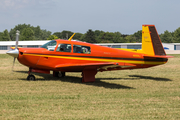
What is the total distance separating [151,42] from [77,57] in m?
4.45

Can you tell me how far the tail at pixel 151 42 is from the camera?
12.9 meters

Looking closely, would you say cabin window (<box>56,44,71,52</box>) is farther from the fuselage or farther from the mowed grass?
the mowed grass

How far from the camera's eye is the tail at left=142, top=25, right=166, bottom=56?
1287cm

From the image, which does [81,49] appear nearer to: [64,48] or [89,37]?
[64,48]

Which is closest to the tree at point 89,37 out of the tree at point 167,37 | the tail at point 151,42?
the tree at point 167,37

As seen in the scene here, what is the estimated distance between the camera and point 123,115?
5.99 metres

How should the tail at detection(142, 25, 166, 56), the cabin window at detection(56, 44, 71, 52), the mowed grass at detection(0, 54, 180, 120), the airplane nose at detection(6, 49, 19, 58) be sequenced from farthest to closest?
the tail at detection(142, 25, 166, 56), the cabin window at detection(56, 44, 71, 52), the airplane nose at detection(6, 49, 19, 58), the mowed grass at detection(0, 54, 180, 120)

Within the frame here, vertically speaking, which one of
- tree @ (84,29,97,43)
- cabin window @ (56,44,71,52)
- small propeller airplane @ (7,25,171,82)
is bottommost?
small propeller airplane @ (7,25,171,82)

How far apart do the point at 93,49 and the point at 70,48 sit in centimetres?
127

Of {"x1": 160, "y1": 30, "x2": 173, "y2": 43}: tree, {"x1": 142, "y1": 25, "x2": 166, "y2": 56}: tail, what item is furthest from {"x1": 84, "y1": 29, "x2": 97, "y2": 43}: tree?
{"x1": 142, "y1": 25, "x2": 166, "y2": 56}: tail

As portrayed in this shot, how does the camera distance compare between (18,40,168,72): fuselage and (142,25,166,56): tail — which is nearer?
(18,40,168,72): fuselage

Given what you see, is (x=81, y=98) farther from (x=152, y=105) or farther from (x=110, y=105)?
(x=152, y=105)

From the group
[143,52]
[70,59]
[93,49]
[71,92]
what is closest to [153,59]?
[143,52]

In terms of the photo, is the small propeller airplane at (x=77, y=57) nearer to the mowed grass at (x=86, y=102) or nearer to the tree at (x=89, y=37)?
the mowed grass at (x=86, y=102)
